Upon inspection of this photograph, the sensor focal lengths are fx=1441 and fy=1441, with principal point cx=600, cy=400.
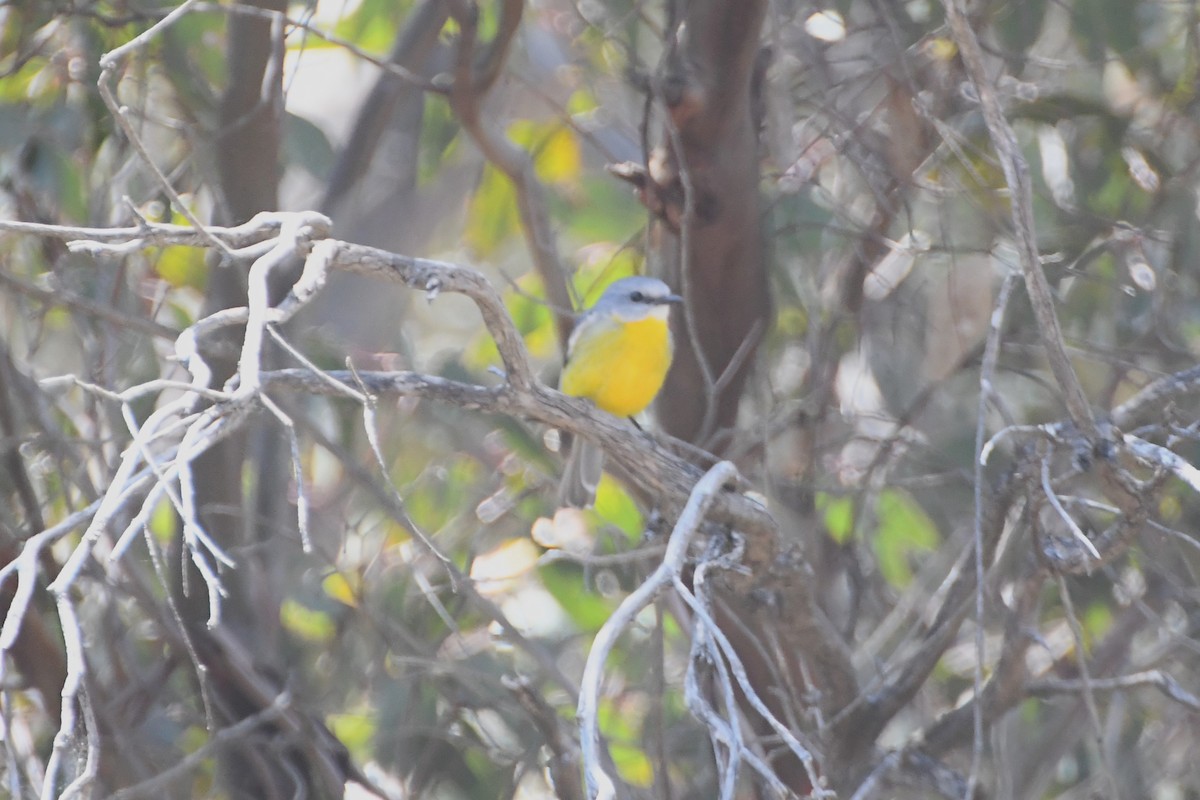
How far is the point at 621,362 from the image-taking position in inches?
169

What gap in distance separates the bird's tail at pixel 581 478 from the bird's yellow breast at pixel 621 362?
0.16 meters

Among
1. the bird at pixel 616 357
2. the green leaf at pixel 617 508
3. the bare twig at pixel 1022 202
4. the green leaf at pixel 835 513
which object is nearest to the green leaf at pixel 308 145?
the bird at pixel 616 357

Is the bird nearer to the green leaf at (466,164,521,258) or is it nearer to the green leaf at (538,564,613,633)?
the green leaf at (538,564,613,633)

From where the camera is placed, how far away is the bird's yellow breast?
4219 millimetres

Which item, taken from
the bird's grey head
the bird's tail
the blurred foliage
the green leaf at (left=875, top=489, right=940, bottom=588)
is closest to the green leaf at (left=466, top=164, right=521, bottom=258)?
the blurred foliage

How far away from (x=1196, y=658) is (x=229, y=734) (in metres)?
2.88

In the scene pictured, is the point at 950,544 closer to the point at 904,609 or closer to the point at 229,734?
the point at 904,609

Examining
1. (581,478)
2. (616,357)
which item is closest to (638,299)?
(616,357)

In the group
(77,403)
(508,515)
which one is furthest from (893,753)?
(77,403)

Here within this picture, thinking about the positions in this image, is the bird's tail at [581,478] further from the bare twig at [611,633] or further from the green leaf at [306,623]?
the bare twig at [611,633]

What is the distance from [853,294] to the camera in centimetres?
460

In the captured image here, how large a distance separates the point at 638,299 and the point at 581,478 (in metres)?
0.60

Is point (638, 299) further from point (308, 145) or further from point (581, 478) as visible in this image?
point (308, 145)

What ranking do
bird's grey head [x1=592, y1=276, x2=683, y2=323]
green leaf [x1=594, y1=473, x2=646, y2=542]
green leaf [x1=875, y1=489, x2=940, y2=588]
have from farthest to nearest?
green leaf [x1=875, y1=489, x2=940, y2=588] < green leaf [x1=594, y1=473, x2=646, y2=542] < bird's grey head [x1=592, y1=276, x2=683, y2=323]
